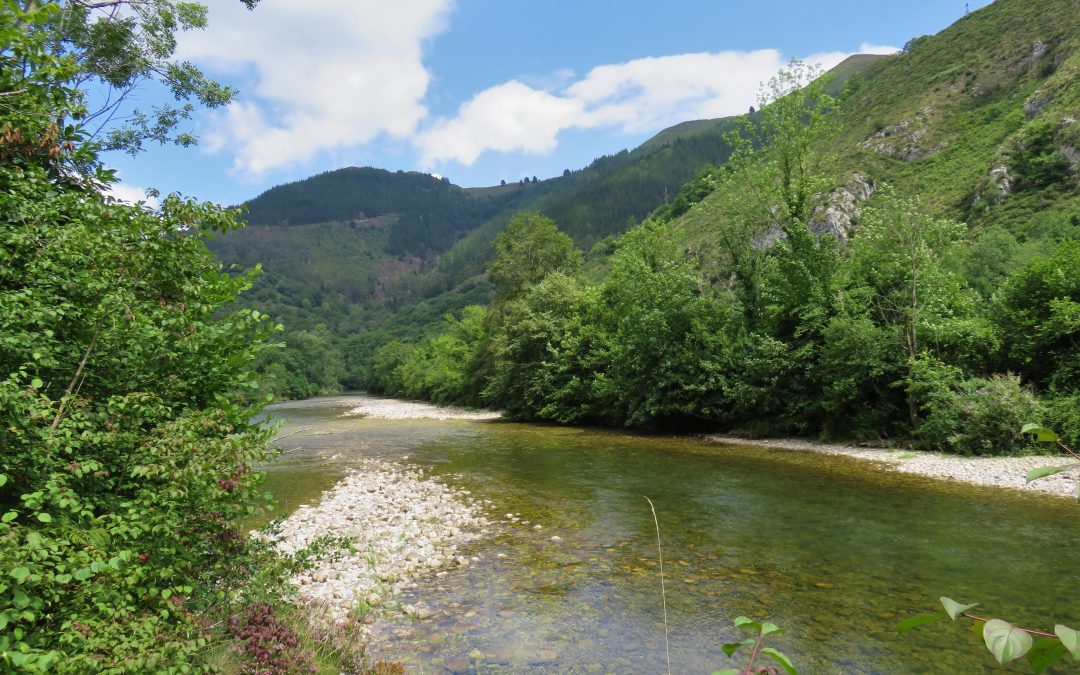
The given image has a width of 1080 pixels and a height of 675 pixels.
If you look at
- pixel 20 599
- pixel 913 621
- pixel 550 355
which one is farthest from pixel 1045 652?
pixel 550 355

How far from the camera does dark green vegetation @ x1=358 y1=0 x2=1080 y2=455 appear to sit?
69.1 ft

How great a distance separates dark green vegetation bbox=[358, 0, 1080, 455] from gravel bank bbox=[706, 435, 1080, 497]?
1.08 m

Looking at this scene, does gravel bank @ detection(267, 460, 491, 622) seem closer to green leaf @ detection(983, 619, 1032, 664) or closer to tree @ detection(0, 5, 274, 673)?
tree @ detection(0, 5, 274, 673)

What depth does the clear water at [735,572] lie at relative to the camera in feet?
24.3

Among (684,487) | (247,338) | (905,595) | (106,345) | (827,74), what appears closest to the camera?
(106,345)

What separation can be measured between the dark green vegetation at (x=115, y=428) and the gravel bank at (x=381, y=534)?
1316 mm

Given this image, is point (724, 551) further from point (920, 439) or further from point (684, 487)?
point (920, 439)

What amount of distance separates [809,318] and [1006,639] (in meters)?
28.5

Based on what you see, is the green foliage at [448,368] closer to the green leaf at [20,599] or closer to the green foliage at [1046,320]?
the green foliage at [1046,320]

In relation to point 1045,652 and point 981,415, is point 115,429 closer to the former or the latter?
Answer: point 1045,652

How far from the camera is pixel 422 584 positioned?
392 inches

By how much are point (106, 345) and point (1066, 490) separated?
20.4 meters

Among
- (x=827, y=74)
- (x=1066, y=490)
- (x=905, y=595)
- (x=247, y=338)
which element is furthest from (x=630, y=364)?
(x=247, y=338)

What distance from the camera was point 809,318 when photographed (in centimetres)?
2706
